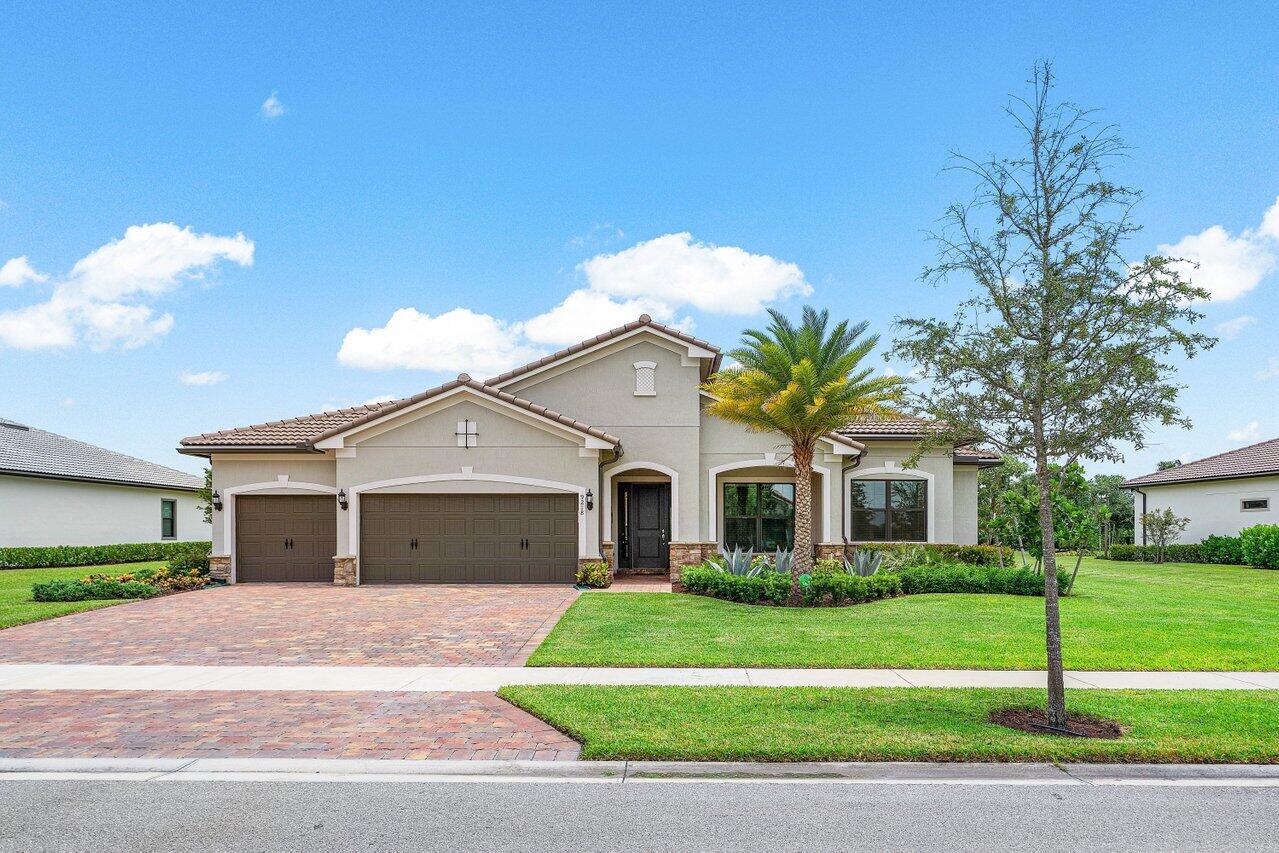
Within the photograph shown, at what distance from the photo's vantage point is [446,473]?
19578 mm

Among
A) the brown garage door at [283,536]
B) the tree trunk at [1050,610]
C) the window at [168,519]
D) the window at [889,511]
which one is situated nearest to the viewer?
the tree trunk at [1050,610]

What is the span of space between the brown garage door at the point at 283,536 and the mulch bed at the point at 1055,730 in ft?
57.2

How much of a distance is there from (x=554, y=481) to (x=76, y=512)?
68.3ft

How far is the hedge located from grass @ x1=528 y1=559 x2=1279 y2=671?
62.0 ft

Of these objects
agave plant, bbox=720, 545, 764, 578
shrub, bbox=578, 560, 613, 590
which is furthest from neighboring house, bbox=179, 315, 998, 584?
agave plant, bbox=720, 545, 764, 578

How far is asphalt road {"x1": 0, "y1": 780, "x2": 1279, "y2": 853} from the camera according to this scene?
16.1 ft

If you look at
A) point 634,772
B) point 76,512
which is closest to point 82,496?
point 76,512

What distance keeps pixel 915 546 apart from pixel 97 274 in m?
26.4

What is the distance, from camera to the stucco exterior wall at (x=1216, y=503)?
29.9 metres

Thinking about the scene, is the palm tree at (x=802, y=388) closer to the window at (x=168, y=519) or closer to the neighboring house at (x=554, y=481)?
the neighboring house at (x=554, y=481)

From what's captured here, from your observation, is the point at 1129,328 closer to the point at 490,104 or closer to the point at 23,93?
Answer: the point at 490,104

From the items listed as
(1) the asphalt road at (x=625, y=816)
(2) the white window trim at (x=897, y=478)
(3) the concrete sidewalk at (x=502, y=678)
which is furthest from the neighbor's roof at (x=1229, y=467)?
(1) the asphalt road at (x=625, y=816)

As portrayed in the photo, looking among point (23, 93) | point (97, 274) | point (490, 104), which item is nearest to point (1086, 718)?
point (490, 104)

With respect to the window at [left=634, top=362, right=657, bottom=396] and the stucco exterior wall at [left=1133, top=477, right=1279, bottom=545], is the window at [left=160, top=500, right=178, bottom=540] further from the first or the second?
the stucco exterior wall at [left=1133, top=477, right=1279, bottom=545]
